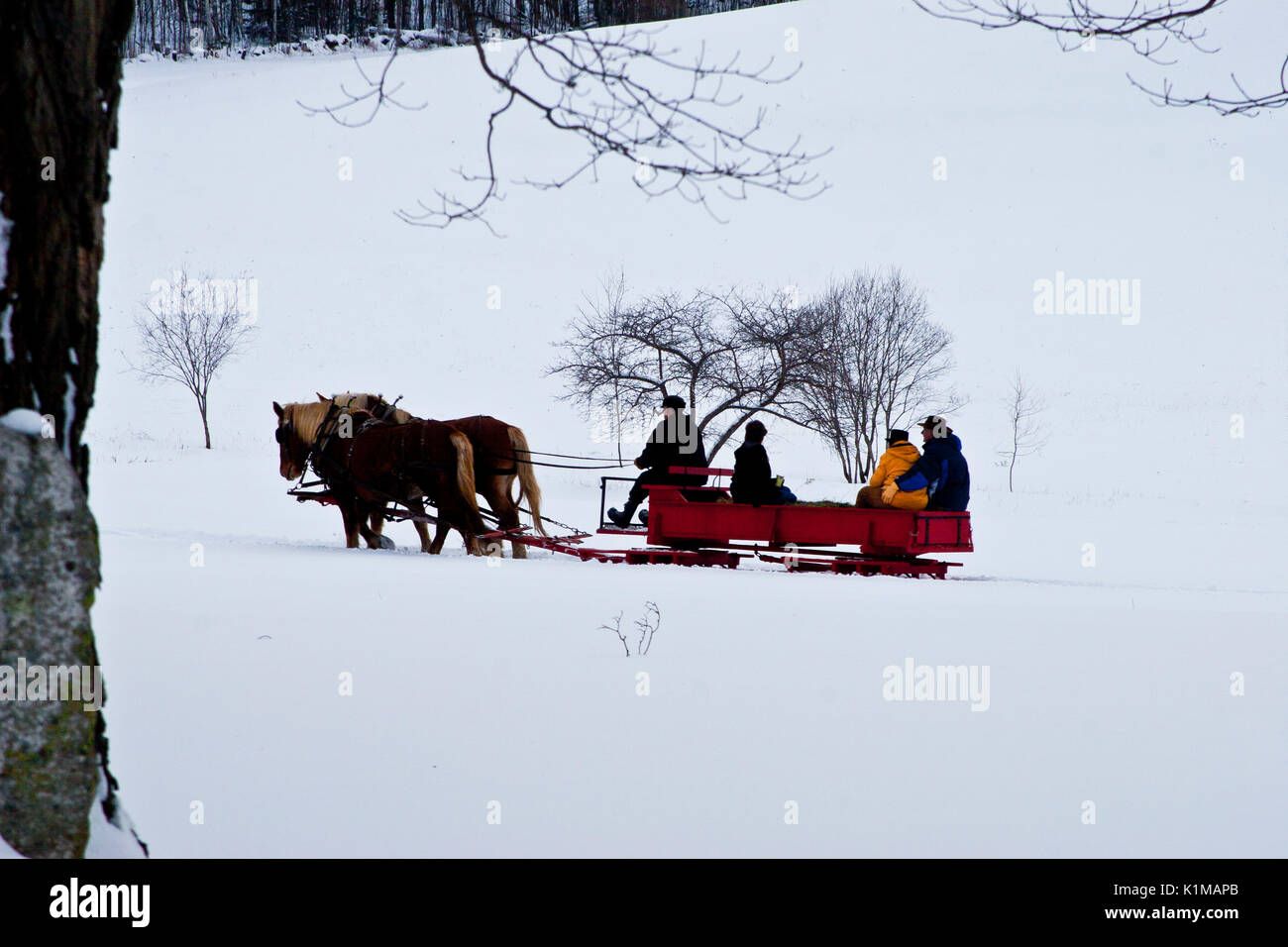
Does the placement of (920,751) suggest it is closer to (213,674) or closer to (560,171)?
(213,674)

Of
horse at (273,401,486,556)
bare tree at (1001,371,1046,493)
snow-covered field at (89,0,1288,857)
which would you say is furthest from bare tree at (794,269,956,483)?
horse at (273,401,486,556)

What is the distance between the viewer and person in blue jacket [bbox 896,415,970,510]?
12.3 metres

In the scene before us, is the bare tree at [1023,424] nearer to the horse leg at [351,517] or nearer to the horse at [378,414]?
the horse at [378,414]

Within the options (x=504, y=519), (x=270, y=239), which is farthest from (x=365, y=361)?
(x=504, y=519)

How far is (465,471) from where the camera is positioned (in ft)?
46.7

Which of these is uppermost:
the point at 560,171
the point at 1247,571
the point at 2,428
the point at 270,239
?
the point at 560,171

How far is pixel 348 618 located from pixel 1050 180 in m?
70.0

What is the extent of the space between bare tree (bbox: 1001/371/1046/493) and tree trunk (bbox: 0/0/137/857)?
121 feet

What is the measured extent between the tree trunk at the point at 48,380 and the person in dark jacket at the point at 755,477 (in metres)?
9.39

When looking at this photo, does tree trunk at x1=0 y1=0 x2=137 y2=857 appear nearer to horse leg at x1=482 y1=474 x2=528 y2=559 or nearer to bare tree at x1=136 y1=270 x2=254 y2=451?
horse leg at x1=482 y1=474 x2=528 y2=559

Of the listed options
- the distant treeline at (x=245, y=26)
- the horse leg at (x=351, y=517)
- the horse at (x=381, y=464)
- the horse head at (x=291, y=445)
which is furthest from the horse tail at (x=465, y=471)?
the distant treeline at (x=245, y=26)

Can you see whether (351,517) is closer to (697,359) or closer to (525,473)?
(525,473)

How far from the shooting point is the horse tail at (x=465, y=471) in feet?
46.4

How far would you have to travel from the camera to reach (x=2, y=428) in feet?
11.7
